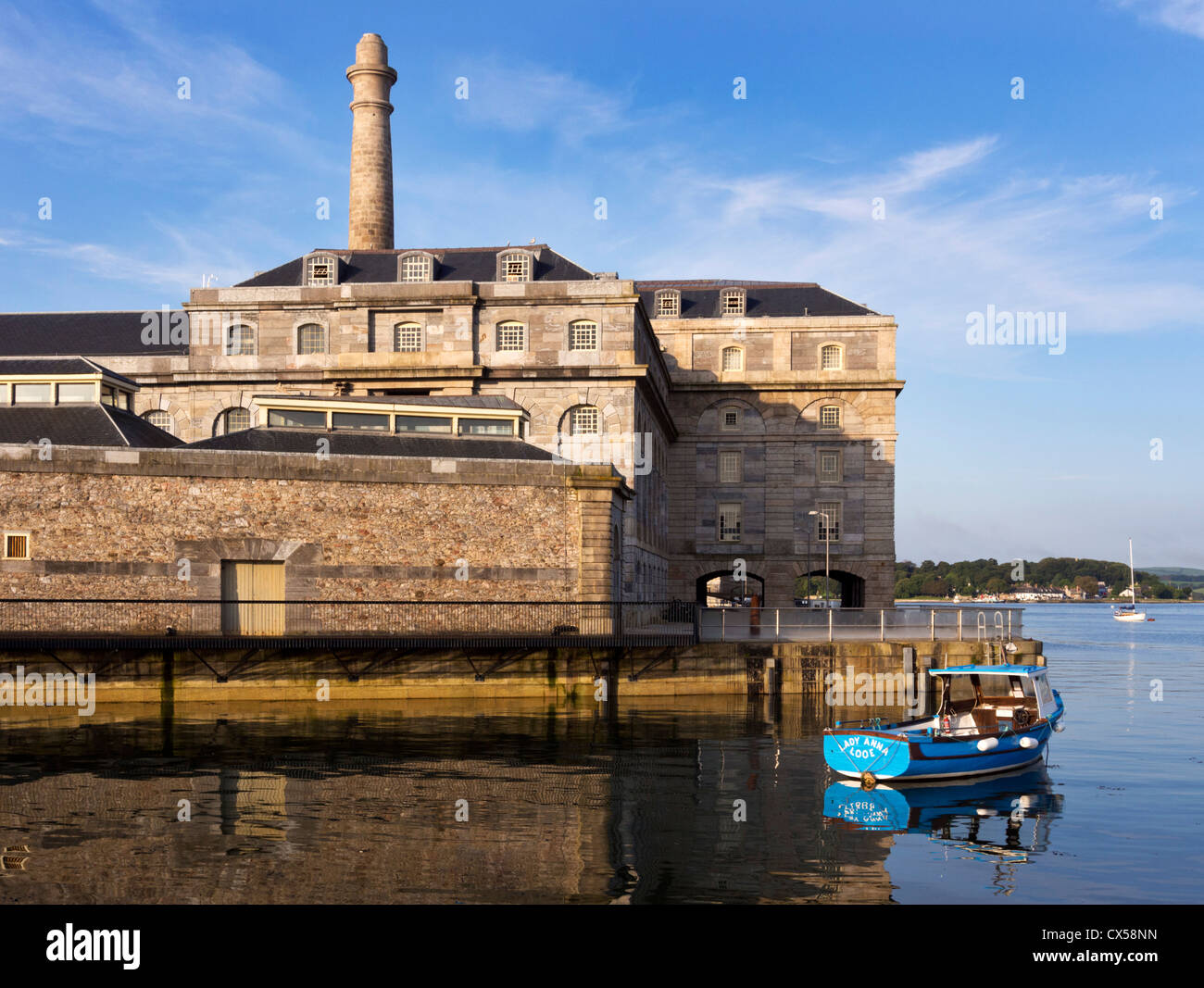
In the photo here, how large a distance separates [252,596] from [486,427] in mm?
10075

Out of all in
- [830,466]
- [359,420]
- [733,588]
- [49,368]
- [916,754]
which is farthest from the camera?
[733,588]

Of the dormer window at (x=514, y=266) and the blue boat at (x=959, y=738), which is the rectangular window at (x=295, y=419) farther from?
the blue boat at (x=959, y=738)

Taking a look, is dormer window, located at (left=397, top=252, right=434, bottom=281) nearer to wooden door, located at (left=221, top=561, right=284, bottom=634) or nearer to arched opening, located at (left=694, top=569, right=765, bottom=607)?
arched opening, located at (left=694, top=569, right=765, bottom=607)

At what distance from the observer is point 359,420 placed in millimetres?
35031

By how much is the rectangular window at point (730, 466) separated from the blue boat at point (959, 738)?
3773 cm

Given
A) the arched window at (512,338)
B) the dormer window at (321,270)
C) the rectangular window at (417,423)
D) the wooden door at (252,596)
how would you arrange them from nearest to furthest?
the wooden door at (252,596) → the rectangular window at (417,423) → the arched window at (512,338) → the dormer window at (321,270)

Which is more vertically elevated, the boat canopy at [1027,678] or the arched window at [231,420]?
the arched window at [231,420]

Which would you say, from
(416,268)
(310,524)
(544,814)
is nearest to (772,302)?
(416,268)

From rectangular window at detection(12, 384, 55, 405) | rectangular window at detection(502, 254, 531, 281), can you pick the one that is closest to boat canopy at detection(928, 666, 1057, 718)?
rectangular window at detection(12, 384, 55, 405)

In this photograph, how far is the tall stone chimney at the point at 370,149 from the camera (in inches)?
2397

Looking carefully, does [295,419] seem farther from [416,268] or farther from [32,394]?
[416,268]

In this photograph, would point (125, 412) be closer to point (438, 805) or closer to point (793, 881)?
point (438, 805)

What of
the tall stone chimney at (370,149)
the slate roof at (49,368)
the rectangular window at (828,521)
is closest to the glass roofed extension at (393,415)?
the slate roof at (49,368)

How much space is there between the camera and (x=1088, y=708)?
3397 cm
